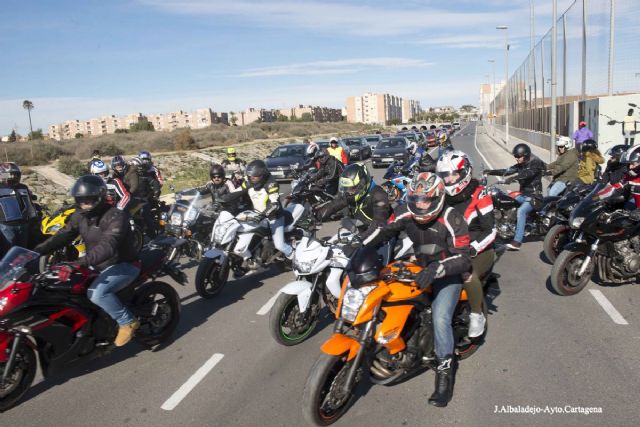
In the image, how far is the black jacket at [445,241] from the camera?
416 cm

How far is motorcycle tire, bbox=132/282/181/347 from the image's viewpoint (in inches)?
222

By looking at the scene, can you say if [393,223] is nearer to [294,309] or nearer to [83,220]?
[294,309]

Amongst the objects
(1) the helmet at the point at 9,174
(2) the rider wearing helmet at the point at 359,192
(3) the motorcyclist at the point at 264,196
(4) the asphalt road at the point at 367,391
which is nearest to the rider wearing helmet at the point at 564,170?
(4) the asphalt road at the point at 367,391

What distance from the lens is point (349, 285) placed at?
423 centimetres

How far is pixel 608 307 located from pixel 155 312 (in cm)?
530

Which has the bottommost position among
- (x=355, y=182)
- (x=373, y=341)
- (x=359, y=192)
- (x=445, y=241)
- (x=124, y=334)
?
(x=124, y=334)

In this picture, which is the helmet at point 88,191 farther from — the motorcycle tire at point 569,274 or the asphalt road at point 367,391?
the motorcycle tire at point 569,274

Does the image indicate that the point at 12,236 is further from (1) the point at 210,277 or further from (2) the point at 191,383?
(2) the point at 191,383

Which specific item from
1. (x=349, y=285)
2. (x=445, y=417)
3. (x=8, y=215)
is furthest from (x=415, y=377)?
(x=8, y=215)

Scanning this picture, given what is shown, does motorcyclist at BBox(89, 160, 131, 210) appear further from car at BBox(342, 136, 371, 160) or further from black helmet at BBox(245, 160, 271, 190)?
car at BBox(342, 136, 371, 160)

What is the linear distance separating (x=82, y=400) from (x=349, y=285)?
264 centimetres

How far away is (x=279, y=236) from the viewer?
7832 mm

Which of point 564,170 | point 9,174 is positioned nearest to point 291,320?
point 9,174

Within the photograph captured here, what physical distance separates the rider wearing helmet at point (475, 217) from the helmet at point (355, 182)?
5.03 ft
